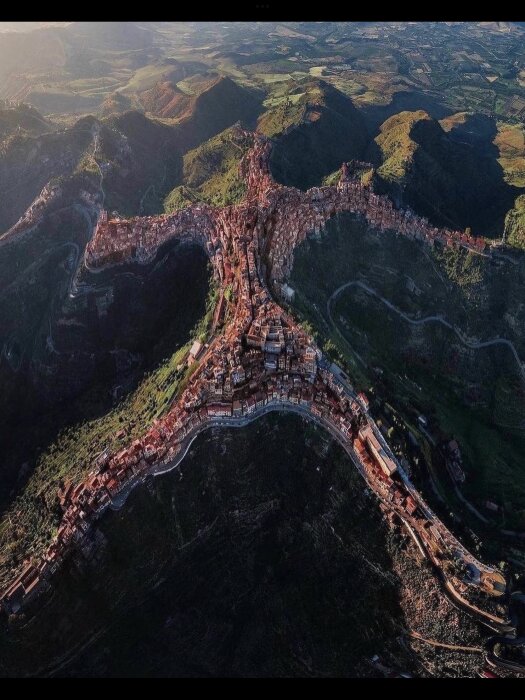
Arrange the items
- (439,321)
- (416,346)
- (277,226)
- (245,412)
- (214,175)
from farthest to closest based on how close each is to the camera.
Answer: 1. (214,175)
2. (439,321)
3. (416,346)
4. (277,226)
5. (245,412)

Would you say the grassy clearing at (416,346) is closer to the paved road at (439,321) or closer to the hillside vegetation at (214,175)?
the paved road at (439,321)

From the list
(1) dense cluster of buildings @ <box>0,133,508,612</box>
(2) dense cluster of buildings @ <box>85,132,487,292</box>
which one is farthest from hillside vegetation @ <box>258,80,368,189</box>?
(1) dense cluster of buildings @ <box>0,133,508,612</box>

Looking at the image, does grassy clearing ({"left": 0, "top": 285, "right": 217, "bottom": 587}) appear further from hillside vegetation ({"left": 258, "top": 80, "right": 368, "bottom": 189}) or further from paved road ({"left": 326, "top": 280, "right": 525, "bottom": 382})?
hillside vegetation ({"left": 258, "top": 80, "right": 368, "bottom": 189})

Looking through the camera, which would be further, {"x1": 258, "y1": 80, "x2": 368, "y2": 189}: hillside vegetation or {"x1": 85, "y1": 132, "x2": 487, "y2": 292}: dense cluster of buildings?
{"x1": 258, "y1": 80, "x2": 368, "y2": 189}: hillside vegetation

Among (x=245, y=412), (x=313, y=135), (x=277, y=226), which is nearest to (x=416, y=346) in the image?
(x=277, y=226)

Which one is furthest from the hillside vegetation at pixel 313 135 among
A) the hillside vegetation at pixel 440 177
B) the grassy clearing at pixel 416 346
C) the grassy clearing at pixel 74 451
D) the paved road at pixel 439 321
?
the grassy clearing at pixel 74 451

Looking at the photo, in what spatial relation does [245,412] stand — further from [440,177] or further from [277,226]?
[440,177]

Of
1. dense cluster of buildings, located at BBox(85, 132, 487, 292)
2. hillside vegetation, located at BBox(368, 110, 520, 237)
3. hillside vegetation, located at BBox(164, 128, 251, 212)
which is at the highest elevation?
dense cluster of buildings, located at BBox(85, 132, 487, 292)

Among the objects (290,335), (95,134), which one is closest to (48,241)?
(95,134)

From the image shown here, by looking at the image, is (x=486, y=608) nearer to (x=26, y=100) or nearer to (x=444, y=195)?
(x=444, y=195)

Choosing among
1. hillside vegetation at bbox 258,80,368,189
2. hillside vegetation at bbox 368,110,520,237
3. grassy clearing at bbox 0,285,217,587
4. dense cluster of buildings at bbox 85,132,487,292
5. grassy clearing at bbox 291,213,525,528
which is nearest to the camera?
grassy clearing at bbox 0,285,217,587

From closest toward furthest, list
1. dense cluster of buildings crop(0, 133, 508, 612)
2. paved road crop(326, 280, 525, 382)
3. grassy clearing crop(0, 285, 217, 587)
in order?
dense cluster of buildings crop(0, 133, 508, 612), grassy clearing crop(0, 285, 217, 587), paved road crop(326, 280, 525, 382)
